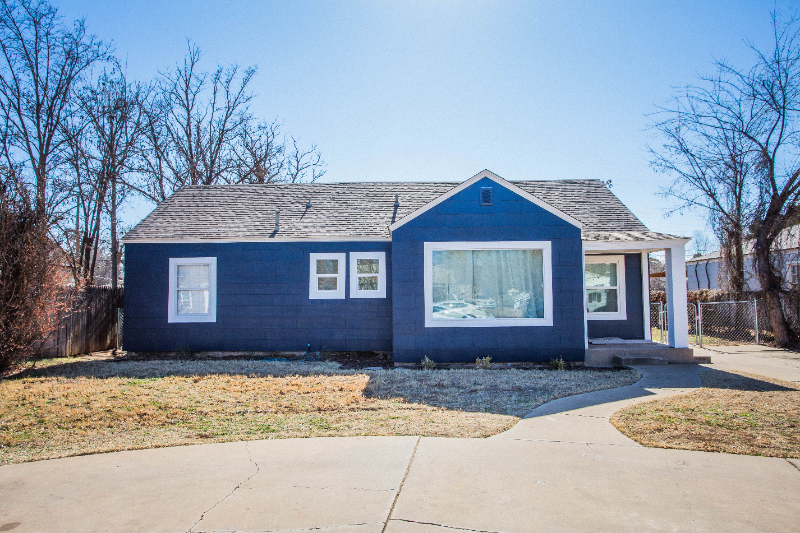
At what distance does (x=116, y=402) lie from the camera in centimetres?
765

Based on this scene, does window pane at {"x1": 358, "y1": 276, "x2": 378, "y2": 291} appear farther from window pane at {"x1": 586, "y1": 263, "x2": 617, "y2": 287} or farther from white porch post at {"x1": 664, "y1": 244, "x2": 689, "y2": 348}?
white porch post at {"x1": 664, "y1": 244, "x2": 689, "y2": 348}

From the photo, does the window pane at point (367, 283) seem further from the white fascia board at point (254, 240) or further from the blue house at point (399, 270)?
the white fascia board at point (254, 240)

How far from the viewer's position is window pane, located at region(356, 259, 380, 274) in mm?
13141

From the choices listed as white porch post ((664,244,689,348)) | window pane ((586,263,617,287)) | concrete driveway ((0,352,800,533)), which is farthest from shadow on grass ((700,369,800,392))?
concrete driveway ((0,352,800,533))

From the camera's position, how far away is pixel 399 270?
11172 millimetres

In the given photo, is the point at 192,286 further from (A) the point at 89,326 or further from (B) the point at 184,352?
(A) the point at 89,326

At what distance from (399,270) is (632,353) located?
5365 mm

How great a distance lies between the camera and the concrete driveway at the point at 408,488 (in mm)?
3623

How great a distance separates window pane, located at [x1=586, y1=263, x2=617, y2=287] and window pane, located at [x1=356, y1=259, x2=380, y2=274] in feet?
17.8

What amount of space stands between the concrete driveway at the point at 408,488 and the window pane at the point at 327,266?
781cm

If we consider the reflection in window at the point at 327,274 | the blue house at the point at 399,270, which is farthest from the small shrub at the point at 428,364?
the reflection in window at the point at 327,274

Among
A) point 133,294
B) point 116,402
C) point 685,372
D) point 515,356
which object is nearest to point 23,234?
point 133,294

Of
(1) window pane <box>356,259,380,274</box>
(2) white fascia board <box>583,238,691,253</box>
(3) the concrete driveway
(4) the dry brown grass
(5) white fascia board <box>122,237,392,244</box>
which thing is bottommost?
(3) the concrete driveway

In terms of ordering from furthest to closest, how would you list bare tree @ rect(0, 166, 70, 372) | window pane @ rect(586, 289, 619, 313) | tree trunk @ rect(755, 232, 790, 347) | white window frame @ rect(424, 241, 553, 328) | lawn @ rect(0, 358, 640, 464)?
1. tree trunk @ rect(755, 232, 790, 347)
2. window pane @ rect(586, 289, 619, 313)
3. white window frame @ rect(424, 241, 553, 328)
4. bare tree @ rect(0, 166, 70, 372)
5. lawn @ rect(0, 358, 640, 464)
